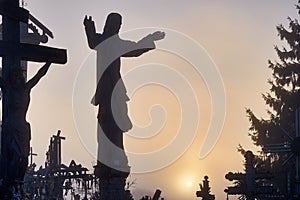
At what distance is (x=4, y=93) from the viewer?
12.7 meters

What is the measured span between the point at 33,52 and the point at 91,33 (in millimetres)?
3251

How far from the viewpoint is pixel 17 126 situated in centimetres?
1262

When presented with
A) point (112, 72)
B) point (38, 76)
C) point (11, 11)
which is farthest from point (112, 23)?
point (11, 11)

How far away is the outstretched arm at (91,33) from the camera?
16281 mm

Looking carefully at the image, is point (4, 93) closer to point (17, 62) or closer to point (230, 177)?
point (17, 62)

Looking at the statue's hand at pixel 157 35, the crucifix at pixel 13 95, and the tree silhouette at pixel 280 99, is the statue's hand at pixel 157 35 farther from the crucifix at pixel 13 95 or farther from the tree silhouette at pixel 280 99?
the tree silhouette at pixel 280 99

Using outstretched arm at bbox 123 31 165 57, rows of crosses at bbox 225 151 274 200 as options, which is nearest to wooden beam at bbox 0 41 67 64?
outstretched arm at bbox 123 31 165 57

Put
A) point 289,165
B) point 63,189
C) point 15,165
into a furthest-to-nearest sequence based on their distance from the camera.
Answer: point 63,189 → point 289,165 → point 15,165

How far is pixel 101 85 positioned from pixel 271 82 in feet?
52.7

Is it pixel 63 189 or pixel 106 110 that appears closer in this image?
pixel 106 110

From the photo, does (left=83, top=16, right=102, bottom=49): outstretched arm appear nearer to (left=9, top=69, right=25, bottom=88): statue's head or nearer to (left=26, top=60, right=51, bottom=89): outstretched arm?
(left=26, top=60, right=51, bottom=89): outstretched arm

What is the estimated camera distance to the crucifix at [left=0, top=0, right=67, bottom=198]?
12422mm

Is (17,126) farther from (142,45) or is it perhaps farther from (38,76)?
(142,45)

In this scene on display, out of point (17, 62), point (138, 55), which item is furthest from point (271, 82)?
point (17, 62)
